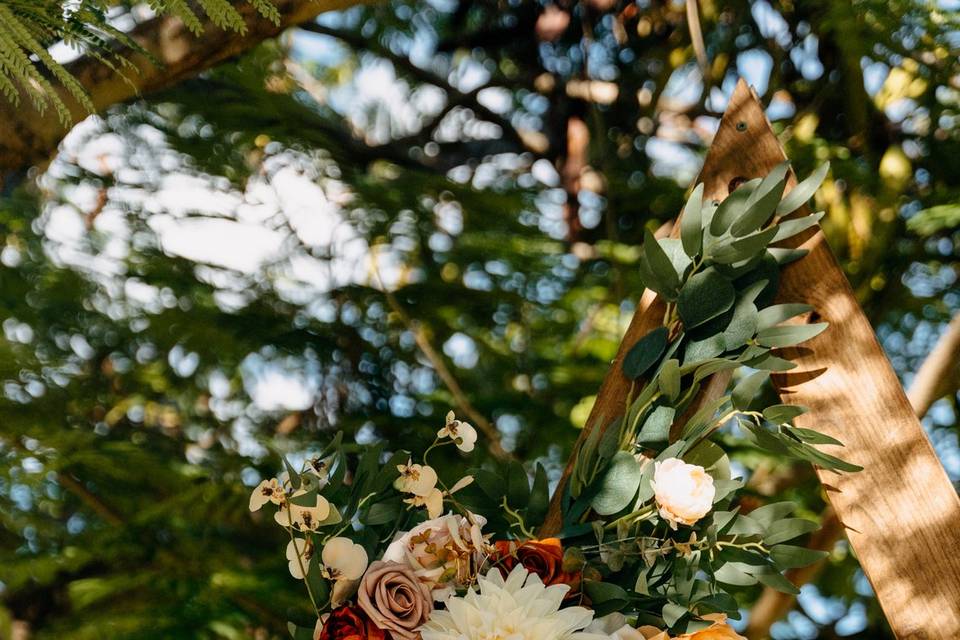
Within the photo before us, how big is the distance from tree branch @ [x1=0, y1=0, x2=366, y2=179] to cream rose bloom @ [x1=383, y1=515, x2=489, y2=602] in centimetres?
45

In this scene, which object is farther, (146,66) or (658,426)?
(146,66)

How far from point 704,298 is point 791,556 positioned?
0.21m

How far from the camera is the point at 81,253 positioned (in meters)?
1.49

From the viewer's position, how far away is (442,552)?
0.68 m

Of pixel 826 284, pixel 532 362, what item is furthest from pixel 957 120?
pixel 826 284

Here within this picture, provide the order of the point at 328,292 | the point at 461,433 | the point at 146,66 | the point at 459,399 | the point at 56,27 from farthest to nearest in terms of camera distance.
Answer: the point at 328,292 < the point at 459,399 < the point at 146,66 < the point at 461,433 < the point at 56,27

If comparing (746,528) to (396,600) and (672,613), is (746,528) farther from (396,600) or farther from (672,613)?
(396,600)

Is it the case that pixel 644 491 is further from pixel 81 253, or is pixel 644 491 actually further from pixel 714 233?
pixel 81 253

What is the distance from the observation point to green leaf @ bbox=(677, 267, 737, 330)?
30.4 inches

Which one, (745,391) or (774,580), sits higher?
(745,391)

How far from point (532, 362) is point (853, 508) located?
0.81 metres

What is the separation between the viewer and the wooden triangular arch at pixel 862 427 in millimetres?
736

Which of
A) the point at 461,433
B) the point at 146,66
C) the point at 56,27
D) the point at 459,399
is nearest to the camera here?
the point at 56,27

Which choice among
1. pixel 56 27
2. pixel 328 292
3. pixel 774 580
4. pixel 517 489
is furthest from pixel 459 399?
pixel 56 27
